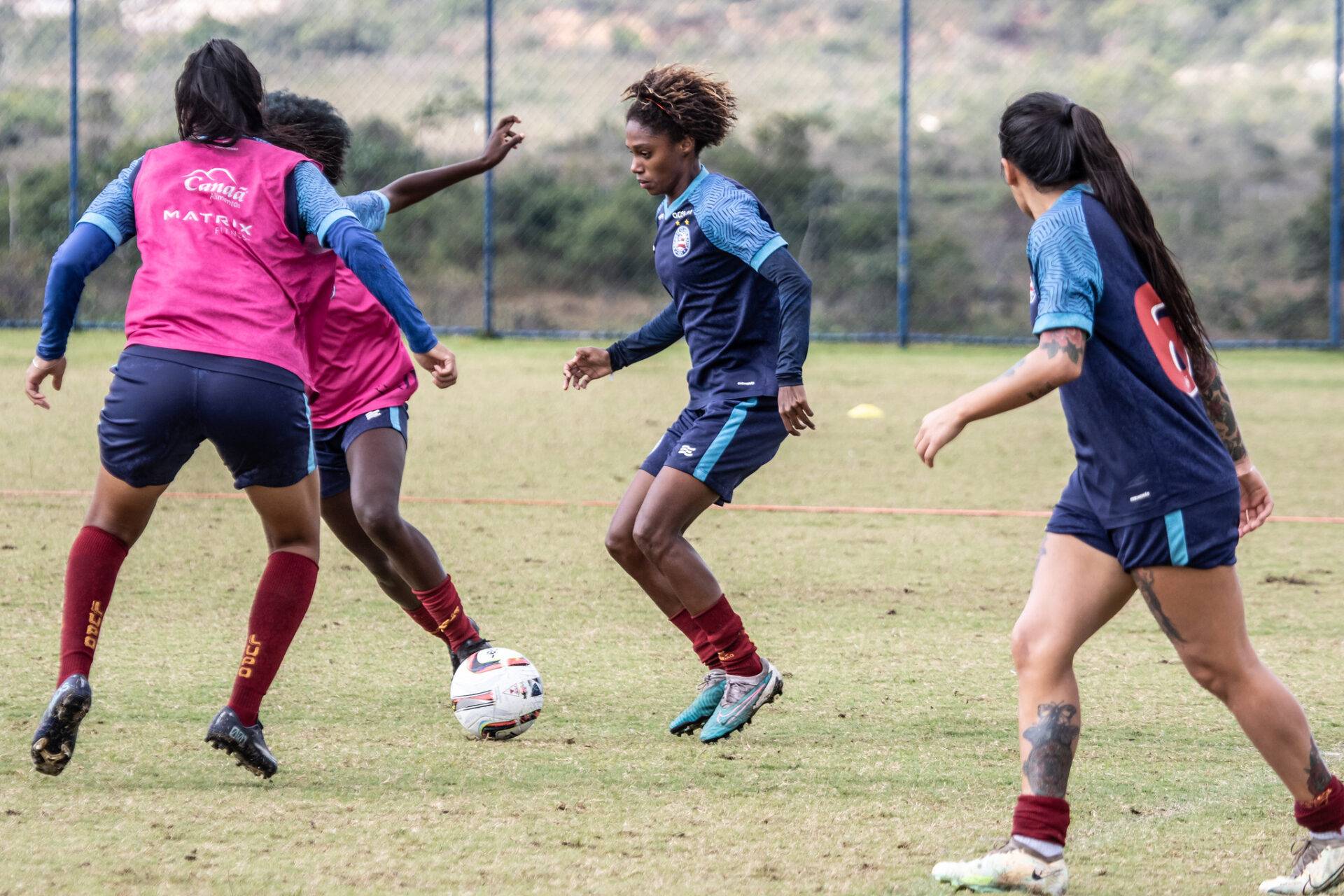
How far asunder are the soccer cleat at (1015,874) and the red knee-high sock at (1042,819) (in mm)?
32

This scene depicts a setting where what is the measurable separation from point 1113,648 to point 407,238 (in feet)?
46.4

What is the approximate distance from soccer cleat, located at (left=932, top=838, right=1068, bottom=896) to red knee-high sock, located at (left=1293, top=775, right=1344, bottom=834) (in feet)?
1.70

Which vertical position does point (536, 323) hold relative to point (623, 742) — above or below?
below

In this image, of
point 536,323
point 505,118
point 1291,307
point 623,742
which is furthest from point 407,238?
point 623,742

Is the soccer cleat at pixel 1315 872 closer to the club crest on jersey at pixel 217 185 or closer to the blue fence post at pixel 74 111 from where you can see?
the club crest on jersey at pixel 217 185

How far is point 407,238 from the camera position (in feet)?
61.6

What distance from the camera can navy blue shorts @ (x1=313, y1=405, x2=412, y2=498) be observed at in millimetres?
5035

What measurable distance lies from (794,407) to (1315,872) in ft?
6.05

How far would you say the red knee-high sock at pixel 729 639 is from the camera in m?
4.74

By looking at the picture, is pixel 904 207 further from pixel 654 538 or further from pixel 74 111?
pixel 654 538

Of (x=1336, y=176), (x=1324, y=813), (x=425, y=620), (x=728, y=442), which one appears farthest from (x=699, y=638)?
(x=1336, y=176)

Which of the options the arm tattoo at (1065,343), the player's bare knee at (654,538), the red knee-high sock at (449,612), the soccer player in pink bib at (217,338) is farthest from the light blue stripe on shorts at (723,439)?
the arm tattoo at (1065,343)

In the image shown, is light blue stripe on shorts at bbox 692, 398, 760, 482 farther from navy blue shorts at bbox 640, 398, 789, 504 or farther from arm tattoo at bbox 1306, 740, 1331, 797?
arm tattoo at bbox 1306, 740, 1331, 797

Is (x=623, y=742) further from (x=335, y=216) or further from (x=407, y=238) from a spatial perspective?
(x=407, y=238)
